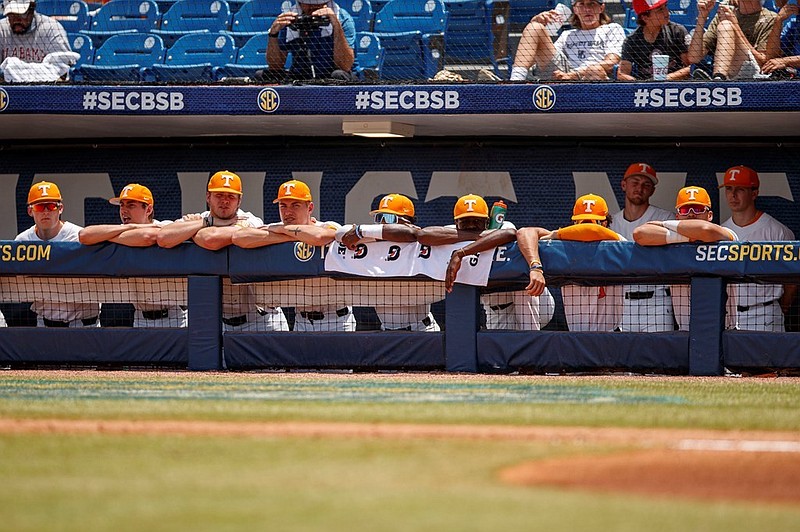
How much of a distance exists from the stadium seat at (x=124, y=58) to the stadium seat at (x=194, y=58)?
0.15 m

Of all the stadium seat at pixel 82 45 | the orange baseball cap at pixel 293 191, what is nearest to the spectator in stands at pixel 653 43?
the orange baseball cap at pixel 293 191

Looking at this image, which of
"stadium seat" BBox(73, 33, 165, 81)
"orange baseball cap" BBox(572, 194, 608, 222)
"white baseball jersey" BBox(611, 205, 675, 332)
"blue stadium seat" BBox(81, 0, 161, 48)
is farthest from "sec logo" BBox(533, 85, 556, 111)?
"blue stadium seat" BBox(81, 0, 161, 48)

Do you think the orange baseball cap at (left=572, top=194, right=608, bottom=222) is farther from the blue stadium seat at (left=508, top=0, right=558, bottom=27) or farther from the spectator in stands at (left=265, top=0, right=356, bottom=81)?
the spectator in stands at (left=265, top=0, right=356, bottom=81)

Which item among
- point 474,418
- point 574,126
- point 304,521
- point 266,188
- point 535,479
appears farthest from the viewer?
point 266,188

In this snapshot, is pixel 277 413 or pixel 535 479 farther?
pixel 277 413

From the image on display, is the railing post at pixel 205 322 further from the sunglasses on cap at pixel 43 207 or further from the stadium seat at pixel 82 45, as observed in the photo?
the stadium seat at pixel 82 45

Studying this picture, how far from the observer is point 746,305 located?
27.0ft

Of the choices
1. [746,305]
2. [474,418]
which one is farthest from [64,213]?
[474,418]

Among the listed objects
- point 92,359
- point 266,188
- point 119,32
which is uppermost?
point 119,32

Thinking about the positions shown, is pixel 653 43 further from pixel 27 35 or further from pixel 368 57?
pixel 27 35

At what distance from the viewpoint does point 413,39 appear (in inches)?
403

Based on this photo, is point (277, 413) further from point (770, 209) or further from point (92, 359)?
point (770, 209)

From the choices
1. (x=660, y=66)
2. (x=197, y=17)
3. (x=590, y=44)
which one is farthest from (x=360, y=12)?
(x=660, y=66)

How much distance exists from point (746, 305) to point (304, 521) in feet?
19.1
